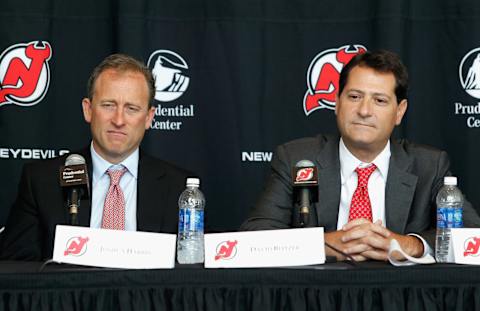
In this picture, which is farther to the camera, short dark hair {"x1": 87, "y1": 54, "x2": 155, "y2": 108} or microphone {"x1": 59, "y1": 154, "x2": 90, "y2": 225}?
short dark hair {"x1": 87, "y1": 54, "x2": 155, "y2": 108}

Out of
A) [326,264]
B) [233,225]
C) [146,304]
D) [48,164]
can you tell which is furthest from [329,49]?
[146,304]

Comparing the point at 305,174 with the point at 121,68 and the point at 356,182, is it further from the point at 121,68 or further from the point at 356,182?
the point at 121,68

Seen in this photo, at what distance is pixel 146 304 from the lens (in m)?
2.45

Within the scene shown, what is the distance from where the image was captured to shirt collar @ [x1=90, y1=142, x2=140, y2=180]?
11.7ft

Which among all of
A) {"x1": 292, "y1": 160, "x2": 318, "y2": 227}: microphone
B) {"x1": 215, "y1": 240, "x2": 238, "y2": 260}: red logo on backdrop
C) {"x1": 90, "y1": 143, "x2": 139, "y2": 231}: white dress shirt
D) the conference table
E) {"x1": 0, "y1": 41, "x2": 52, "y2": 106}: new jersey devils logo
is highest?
{"x1": 0, "y1": 41, "x2": 52, "y2": 106}: new jersey devils logo

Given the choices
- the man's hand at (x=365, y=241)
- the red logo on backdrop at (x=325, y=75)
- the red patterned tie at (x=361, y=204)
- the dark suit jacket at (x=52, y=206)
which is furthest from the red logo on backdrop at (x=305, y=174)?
the red logo on backdrop at (x=325, y=75)

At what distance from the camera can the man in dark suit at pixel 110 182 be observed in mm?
3414

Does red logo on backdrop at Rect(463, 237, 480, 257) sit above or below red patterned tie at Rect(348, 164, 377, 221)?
below

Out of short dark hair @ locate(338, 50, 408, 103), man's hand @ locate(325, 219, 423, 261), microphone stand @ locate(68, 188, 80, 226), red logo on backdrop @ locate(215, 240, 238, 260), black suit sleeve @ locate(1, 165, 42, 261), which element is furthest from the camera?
short dark hair @ locate(338, 50, 408, 103)

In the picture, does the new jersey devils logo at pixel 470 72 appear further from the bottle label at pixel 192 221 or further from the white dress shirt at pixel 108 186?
the bottle label at pixel 192 221

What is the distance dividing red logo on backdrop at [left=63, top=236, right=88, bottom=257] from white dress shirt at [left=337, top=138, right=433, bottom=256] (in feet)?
3.96

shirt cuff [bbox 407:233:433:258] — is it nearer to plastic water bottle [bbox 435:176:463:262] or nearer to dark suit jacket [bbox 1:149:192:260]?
plastic water bottle [bbox 435:176:463:262]

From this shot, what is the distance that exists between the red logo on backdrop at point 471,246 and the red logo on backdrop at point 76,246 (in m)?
1.10

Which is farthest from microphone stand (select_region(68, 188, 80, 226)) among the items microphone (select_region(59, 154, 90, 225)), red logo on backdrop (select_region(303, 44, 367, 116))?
red logo on backdrop (select_region(303, 44, 367, 116))
